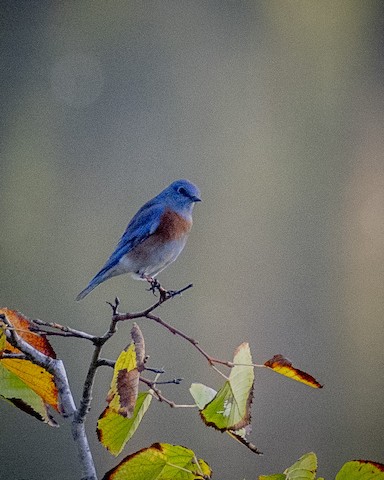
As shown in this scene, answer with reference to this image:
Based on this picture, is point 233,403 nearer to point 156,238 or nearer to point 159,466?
point 159,466

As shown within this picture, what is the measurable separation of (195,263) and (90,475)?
2436mm

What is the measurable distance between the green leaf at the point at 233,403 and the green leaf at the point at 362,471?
0.26 feet

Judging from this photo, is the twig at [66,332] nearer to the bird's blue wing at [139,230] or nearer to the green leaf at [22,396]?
the green leaf at [22,396]

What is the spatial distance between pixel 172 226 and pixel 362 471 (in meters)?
1.22

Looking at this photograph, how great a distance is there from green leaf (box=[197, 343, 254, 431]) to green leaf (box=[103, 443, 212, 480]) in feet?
0.11

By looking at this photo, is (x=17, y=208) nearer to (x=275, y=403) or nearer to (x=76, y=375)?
(x=76, y=375)

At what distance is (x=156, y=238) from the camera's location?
1650 millimetres

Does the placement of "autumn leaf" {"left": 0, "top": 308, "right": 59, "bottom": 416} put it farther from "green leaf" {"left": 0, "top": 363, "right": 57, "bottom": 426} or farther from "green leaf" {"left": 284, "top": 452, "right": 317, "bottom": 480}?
"green leaf" {"left": 284, "top": 452, "right": 317, "bottom": 480}

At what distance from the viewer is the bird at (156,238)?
1647 mm

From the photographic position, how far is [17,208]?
117 inches

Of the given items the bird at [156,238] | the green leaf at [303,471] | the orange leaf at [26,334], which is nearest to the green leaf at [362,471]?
the green leaf at [303,471]

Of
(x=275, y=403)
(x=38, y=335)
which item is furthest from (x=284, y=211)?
(x=38, y=335)

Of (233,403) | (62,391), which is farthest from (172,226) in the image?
(233,403)

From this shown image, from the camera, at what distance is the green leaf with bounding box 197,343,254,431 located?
0.49m
